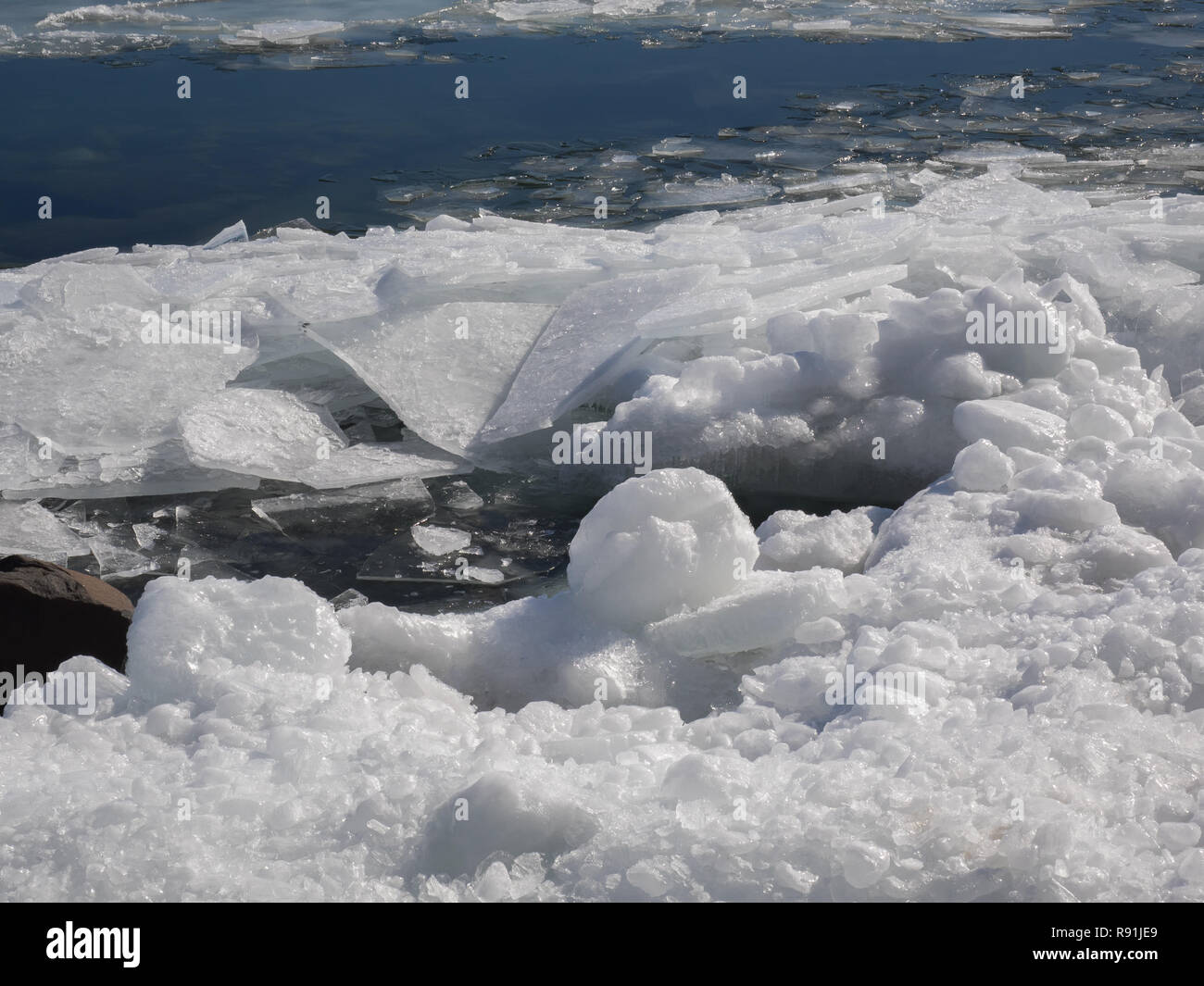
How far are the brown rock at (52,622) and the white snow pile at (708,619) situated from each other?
0.29 metres

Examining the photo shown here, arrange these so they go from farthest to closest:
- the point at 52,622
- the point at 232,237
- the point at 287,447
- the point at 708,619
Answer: the point at 232,237, the point at 287,447, the point at 708,619, the point at 52,622

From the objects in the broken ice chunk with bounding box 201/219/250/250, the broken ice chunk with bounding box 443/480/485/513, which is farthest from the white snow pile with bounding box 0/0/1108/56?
the broken ice chunk with bounding box 443/480/485/513

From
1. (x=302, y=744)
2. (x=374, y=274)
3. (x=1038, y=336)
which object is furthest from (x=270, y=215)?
(x=302, y=744)

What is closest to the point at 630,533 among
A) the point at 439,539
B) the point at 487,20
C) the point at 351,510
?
the point at 439,539

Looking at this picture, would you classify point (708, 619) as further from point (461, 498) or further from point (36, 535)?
point (36, 535)

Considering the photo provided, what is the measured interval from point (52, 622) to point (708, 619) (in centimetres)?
143

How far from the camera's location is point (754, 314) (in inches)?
156

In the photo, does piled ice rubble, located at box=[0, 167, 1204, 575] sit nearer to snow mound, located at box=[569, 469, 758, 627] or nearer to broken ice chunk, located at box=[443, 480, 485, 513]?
broken ice chunk, located at box=[443, 480, 485, 513]

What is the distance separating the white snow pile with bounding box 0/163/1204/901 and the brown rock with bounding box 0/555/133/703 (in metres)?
0.29

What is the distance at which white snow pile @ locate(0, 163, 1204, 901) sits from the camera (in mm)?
1831

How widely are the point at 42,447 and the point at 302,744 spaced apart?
1825 mm

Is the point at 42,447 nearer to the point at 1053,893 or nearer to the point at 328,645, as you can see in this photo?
the point at 328,645

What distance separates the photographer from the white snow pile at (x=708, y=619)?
1831 millimetres

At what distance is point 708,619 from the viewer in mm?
2701
